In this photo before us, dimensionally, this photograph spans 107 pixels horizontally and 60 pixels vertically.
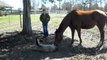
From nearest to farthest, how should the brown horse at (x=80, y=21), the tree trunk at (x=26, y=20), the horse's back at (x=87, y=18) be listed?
1. the brown horse at (x=80, y=21)
2. the horse's back at (x=87, y=18)
3. the tree trunk at (x=26, y=20)

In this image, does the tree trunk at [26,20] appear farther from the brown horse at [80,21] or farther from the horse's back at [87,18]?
the horse's back at [87,18]

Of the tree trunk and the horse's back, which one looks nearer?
the horse's back

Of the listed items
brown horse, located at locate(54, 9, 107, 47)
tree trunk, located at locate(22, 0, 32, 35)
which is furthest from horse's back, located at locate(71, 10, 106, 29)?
tree trunk, located at locate(22, 0, 32, 35)

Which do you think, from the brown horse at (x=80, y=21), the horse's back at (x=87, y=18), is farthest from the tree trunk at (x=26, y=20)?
the horse's back at (x=87, y=18)

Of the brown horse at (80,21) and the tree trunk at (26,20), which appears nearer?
the brown horse at (80,21)

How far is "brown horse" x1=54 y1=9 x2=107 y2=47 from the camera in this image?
12438 mm

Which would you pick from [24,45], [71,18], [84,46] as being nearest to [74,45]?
[84,46]

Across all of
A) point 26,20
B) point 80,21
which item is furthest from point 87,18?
point 26,20

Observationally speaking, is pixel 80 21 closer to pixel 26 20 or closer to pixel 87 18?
pixel 87 18

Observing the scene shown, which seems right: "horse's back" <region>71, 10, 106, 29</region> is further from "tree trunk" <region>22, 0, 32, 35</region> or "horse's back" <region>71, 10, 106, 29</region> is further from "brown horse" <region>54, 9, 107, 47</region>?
"tree trunk" <region>22, 0, 32, 35</region>

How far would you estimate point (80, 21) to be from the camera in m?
12.7

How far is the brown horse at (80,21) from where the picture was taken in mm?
12438

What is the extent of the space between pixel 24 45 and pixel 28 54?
2137mm

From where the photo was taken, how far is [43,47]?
37.7 feet
